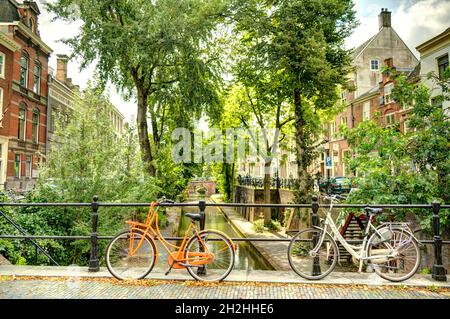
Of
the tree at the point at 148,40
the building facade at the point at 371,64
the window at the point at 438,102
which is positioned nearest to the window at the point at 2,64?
the tree at the point at 148,40

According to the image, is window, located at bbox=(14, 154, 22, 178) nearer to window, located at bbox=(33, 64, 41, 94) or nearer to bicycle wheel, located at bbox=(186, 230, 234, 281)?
window, located at bbox=(33, 64, 41, 94)

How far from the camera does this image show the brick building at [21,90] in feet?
77.0

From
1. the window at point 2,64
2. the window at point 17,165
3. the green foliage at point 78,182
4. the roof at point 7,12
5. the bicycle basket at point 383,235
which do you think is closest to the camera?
the bicycle basket at point 383,235

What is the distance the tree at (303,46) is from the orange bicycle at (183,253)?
998 cm

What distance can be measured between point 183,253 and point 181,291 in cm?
68

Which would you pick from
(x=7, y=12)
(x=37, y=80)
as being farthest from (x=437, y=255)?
(x=37, y=80)

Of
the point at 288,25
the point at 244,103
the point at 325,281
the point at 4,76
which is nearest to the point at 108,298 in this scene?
the point at 325,281

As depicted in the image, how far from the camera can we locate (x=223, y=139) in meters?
30.2

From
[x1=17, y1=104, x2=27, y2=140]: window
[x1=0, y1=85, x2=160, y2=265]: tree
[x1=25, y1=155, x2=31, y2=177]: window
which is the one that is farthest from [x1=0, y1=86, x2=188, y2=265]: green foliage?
[x1=17, y1=104, x2=27, y2=140]: window

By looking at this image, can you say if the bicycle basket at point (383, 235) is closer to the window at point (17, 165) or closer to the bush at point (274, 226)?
the bush at point (274, 226)

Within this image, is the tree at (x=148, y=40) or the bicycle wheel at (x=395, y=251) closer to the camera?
the bicycle wheel at (x=395, y=251)

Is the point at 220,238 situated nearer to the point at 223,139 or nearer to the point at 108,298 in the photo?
the point at 108,298

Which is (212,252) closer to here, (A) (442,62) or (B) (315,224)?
(B) (315,224)

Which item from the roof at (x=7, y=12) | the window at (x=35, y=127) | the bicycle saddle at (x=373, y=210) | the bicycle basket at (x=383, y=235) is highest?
the roof at (x=7, y=12)
